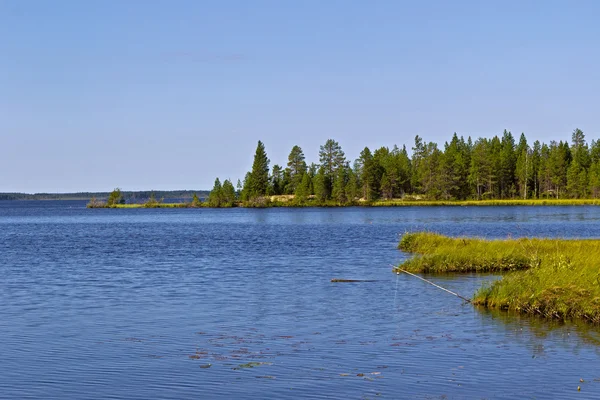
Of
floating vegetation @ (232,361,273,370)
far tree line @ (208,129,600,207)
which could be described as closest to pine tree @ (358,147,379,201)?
far tree line @ (208,129,600,207)

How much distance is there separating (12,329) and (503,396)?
1670 centimetres

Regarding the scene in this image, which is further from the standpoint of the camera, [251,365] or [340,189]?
[340,189]

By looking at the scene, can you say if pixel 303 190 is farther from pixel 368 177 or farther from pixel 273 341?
pixel 273 341

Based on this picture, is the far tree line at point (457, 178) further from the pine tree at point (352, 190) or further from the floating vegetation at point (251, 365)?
the floating vegetation at point (251, 365)

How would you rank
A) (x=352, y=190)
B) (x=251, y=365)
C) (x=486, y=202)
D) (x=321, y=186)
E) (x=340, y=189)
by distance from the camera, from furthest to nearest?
(x=321, y=186) < (x=352, y=190) < (x=340, y=189) < (x=486, y=202) < (x=251, y=365)

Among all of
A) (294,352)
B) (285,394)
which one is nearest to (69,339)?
(294,352)

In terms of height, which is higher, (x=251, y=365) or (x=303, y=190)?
(x=303, y=190)

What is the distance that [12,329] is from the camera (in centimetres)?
2516

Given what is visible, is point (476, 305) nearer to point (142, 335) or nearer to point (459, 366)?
point (459, 366)

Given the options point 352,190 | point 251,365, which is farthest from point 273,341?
point 352,190

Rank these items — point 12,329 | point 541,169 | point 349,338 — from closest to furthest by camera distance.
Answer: point 349,338, point 12,329, point 541,169

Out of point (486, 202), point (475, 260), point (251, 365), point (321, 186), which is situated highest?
point (321, 186)

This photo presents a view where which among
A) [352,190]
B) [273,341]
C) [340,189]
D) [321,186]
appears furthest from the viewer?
[321,186]

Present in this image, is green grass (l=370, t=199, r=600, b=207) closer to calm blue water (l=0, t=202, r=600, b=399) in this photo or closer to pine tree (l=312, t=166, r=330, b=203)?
pine tree (l=312, t=166, r=330, b=203)
